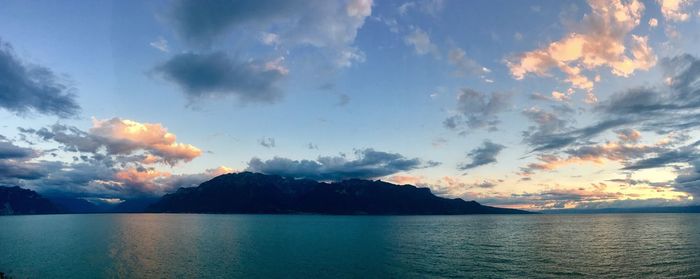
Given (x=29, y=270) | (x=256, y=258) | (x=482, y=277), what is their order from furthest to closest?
(x=256, y=258) → (x=29, y=270) → (x=482, y=277)

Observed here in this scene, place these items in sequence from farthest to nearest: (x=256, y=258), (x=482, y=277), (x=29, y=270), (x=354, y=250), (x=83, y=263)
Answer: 1. (x=354, y=250)
2. (x=256, y=258)
3. (x=83, y=263)
4. (x=29, y=270)
5. (x=482, y=277)

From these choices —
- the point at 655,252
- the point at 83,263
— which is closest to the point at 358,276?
the point at 83,263

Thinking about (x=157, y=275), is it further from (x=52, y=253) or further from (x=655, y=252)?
(x=655, y=252)

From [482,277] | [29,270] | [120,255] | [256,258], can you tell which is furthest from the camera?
[120,255]

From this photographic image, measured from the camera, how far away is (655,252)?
11800 cm

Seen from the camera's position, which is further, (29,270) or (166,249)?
(166,249)

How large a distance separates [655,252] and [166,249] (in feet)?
510

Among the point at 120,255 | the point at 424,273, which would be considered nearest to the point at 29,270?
the point at 120,255

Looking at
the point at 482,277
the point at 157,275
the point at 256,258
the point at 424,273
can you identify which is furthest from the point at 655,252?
the point at 157,275

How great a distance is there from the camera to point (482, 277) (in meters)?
80.0

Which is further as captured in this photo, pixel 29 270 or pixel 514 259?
pixel 514 259

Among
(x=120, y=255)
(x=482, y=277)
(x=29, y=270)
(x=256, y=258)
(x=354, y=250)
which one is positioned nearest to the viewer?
(x=482, y=277)

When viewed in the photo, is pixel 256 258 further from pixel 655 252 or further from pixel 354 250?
pixel 655 252

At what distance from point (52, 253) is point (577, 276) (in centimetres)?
14595
